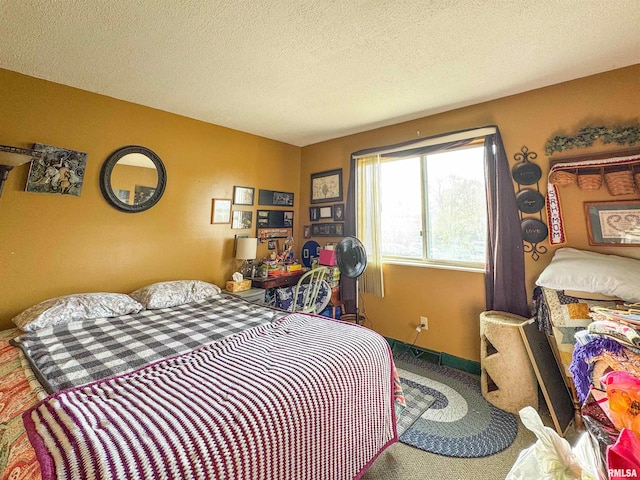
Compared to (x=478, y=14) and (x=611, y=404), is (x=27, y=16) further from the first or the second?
(x=611, y=404)

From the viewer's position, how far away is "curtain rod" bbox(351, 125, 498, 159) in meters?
2.34

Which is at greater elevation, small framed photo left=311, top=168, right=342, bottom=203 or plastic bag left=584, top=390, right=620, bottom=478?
small framed photo left=311, top=168, right=342, bottom=203

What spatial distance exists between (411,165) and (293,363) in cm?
245

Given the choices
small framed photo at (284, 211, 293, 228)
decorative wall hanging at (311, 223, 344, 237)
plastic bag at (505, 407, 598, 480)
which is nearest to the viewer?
plastic bag at (505, 407, 598, 480)

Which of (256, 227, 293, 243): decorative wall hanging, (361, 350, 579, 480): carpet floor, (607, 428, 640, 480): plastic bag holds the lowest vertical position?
(361, 350, 579, 480): carpet floor

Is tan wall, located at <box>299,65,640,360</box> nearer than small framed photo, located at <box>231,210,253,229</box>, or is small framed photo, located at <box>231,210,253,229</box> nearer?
tan wall, located at <box>299,65,640,360</box>

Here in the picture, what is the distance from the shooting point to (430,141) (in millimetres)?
2615

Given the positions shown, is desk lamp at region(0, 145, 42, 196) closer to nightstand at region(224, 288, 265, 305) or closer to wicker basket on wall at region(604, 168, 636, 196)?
nightstand at region(224, 288, 265, 305)

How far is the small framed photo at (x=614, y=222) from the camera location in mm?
1793

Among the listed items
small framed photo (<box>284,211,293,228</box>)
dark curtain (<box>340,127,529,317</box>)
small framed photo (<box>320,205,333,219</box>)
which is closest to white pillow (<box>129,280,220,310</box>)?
small framed photo (<box>284,211,293,228</box>)

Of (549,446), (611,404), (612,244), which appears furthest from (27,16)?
(612,244)

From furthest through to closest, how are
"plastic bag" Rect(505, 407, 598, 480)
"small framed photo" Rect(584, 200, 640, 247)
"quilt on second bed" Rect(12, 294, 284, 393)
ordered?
"small framed photo" Rect(584, 200, 640, 247) < "quilt on second bed" Rect(12, 294, 284, 393) < "plastic bag" Rect(505, 407, 598, 480)

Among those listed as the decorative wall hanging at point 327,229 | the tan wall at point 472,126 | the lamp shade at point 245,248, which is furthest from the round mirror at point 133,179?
the tan wall at point 472,126

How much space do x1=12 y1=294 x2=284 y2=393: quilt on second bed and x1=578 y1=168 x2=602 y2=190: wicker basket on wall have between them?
7.91ft
